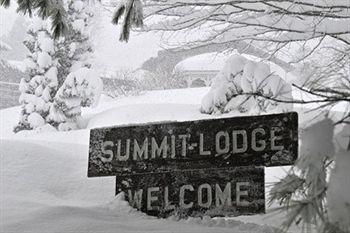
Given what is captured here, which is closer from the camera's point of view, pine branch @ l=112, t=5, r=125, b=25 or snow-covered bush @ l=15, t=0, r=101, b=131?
pine branch @ l=112, t=5, r=125, b=25

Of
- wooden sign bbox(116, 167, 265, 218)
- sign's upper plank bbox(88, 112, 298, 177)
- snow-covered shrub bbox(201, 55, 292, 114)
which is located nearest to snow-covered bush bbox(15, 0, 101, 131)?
snow-covered shrub bbox(201, 55, 292, 114)

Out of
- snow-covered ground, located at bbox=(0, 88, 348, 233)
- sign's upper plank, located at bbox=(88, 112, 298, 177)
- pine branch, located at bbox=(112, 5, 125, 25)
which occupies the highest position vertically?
pine branch, located at bbox=(112, 5, 125, 25)

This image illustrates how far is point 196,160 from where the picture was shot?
13.6ft

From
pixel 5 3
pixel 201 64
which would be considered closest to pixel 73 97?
pixel 201 64

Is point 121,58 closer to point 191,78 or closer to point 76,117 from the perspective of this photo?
point 191,78

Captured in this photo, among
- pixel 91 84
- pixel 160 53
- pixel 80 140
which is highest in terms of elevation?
pixel 160 53

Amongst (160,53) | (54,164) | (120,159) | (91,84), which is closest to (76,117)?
(91,84)

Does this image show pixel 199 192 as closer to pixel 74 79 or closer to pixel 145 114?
pixel 145 114

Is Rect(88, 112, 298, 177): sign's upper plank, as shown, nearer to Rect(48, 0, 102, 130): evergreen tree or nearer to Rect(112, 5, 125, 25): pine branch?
Rect(112, 5, 125, 25): pine branch

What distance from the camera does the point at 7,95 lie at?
117 ft

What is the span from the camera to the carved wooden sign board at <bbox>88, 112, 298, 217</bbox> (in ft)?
13.0

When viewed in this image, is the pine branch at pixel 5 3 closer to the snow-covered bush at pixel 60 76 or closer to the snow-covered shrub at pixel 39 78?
the snow-covered bush at pixel 60 76

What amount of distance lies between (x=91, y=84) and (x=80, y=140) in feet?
20.1

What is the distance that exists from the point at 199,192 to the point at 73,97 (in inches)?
549
